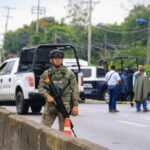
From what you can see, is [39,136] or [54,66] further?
[54,66]

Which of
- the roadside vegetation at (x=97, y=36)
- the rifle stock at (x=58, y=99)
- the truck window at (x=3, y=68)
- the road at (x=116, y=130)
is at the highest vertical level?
the roadside vegetation at (x=97, y=36)

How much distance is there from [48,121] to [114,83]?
13094 mm

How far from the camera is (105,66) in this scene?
1391 inches

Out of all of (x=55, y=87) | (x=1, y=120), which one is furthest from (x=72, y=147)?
(x=1, y=120)

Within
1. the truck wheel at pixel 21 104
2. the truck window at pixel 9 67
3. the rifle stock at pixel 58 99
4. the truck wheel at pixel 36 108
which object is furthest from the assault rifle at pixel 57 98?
the truck window at pixel 9 67

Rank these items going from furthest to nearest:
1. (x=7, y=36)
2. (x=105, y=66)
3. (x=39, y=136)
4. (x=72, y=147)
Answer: (x=7, y=36)
(x=105, y=66)
(x=39, y=136)
(x=72, y=147)

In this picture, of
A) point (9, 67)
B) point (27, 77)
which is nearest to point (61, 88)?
point (27, 77)

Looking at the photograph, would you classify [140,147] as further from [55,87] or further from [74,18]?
[74,18]

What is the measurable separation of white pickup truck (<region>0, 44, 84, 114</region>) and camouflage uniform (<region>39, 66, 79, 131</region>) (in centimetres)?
989

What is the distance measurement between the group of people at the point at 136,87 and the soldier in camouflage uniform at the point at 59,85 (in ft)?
42.2

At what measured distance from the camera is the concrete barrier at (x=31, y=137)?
245 inches

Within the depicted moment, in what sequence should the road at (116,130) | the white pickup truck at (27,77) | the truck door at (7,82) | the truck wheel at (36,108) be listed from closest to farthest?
the road at (116,130)
the white pickup truck at (27,77)
the truck wheel at (36,108)
the truck door at (7,82)

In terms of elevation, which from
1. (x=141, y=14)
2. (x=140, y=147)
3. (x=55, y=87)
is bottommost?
(x=140, y=147)

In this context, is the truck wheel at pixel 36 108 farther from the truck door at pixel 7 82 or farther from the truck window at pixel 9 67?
the truck window at pixel 9 67
